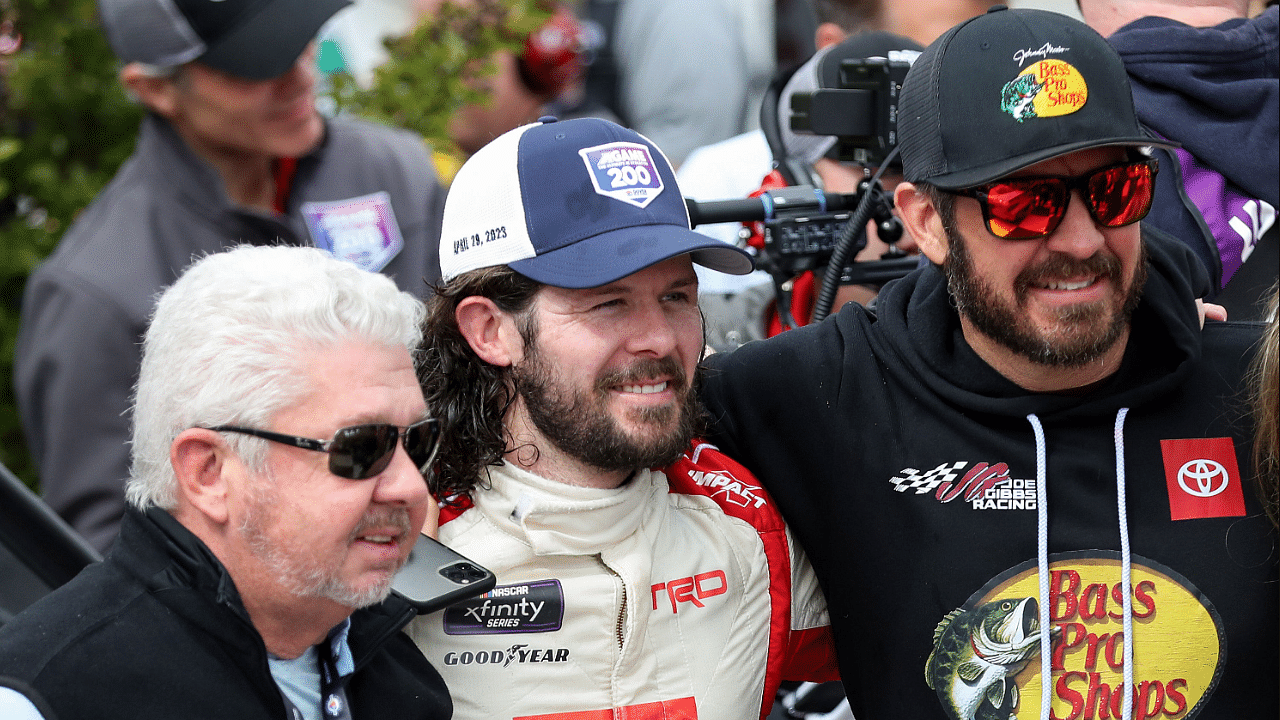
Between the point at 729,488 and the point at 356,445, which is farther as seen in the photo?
the point at 729,488

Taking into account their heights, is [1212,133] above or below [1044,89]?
below

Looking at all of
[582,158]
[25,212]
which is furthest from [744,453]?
[25,212]

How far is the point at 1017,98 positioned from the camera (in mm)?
2285

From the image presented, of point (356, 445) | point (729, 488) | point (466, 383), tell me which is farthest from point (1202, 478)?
point (356, 445)

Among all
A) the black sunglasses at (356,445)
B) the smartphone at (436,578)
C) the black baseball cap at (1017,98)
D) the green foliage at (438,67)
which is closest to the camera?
the black sunglasses at (356,445)

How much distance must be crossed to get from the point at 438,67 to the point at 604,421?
2.55m

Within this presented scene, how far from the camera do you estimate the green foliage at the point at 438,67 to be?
450cm

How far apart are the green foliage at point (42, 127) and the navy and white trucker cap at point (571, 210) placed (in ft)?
6.81

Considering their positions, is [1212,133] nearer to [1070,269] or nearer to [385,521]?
[1070,269]

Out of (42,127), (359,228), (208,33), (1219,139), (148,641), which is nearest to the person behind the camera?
(148,641)

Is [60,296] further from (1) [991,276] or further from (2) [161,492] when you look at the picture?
(1) [991,276]

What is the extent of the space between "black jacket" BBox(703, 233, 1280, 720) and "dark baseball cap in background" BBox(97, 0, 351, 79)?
175cm

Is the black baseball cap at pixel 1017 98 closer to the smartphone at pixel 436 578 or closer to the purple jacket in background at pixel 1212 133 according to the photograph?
the purple jacket in background at pixel 1212 133

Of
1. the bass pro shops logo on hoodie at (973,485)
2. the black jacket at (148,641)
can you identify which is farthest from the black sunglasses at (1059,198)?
the black jacket at (148,641)
